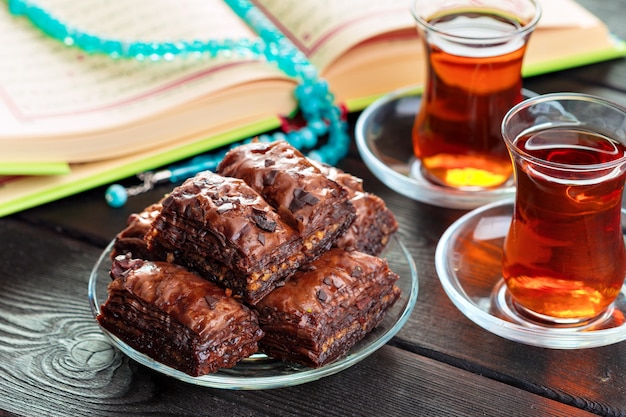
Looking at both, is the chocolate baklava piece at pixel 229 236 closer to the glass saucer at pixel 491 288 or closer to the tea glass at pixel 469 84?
the glass saucer at pixel 491 288

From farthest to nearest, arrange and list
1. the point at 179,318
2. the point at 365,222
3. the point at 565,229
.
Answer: the point at 365,222 → the point at 565,229 → the point at 179,318

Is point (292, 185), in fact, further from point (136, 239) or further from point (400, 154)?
point (400, 154)

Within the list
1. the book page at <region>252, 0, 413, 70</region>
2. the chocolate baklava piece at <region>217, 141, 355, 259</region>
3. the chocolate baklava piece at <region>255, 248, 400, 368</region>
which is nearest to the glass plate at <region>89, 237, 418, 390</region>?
the chocolate baklava piece at <region>255, 248, 400, 368</region>

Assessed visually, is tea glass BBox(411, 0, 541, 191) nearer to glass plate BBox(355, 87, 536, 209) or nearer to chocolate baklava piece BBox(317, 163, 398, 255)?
glass plate BBox(355, 87, 536, 209)

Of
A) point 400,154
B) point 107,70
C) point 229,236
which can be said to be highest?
point 229,236

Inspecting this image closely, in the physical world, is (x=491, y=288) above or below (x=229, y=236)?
below

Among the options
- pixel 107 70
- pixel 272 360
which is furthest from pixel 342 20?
pixel 272 360

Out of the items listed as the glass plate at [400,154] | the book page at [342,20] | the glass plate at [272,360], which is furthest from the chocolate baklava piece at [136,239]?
the book page at [342,20]

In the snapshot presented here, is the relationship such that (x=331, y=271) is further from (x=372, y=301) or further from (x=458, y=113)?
(x=458, y=113)
